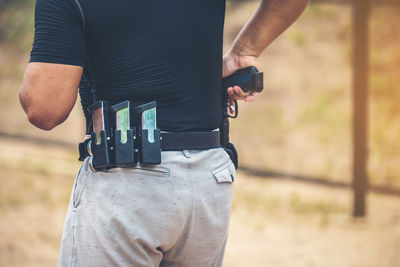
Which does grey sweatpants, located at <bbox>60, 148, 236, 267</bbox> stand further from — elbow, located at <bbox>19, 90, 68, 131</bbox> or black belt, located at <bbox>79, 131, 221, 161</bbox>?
elbow, located at <bbox>19, 90, 68, 131</bbox>

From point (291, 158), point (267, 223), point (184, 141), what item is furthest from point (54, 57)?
point (291, 158)

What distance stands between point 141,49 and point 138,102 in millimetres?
124

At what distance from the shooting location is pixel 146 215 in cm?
132

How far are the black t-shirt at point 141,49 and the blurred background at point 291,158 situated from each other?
2639mm

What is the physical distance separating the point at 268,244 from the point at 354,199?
1111 millimetres

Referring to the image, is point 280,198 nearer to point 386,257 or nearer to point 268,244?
point 268,244

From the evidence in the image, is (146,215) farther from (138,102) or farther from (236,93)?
(236,93)

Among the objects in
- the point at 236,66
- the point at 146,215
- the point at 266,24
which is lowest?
the point at 146,215

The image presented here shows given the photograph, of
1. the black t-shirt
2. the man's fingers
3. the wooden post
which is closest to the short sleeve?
the black t-shirt

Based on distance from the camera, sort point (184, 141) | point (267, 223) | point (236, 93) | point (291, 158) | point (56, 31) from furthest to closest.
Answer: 1. point (291, 158)
2. point (267, 223)
3. point (236, 93)
4. point (184, 141)
5. point (56, 31)

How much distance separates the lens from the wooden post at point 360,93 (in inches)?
199

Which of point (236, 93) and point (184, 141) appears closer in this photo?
point (184, 141)

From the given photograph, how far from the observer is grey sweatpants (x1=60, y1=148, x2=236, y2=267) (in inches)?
51.6

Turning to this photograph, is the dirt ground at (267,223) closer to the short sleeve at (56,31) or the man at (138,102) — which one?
the man at (138,102)
